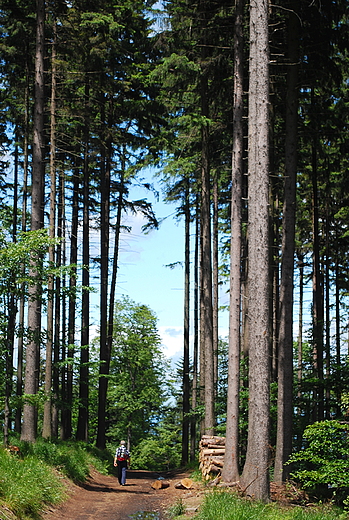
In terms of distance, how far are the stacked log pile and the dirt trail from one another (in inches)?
30.7

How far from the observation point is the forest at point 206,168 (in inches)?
442

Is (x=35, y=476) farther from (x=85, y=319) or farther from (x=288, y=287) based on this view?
(x=85, y=319)

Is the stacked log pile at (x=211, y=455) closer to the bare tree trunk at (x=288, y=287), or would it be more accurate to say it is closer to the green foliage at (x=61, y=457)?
the bare tree trunk at (x=288, y=287)

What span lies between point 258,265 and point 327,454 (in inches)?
192

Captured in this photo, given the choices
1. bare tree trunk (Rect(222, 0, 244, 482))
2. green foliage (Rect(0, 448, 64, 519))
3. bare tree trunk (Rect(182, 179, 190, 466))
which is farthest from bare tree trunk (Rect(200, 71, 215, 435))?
bare tree trunk (Rect(182, 179, 190, 466))

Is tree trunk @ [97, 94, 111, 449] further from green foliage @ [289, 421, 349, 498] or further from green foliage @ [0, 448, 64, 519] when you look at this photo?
green foliage @ [289, 421, 349, 498]

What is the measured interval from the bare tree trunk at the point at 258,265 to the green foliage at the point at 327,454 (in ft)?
5.57

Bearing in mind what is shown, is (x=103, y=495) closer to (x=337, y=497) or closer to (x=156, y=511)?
(x=156, y=511)

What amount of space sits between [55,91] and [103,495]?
12.8 meters

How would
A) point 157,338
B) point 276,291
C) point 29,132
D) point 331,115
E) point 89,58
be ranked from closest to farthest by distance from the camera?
point 331,115 → point 89,58 → point 29,132 → point 276,291 → point 157,338

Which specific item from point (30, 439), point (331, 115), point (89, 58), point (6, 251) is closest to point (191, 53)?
point (89, 58)

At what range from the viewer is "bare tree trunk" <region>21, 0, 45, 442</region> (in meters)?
13.3

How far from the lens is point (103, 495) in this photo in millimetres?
12852

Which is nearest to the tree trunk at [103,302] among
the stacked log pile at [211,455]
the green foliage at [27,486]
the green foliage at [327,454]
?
the stacked log pile at [211,455]
